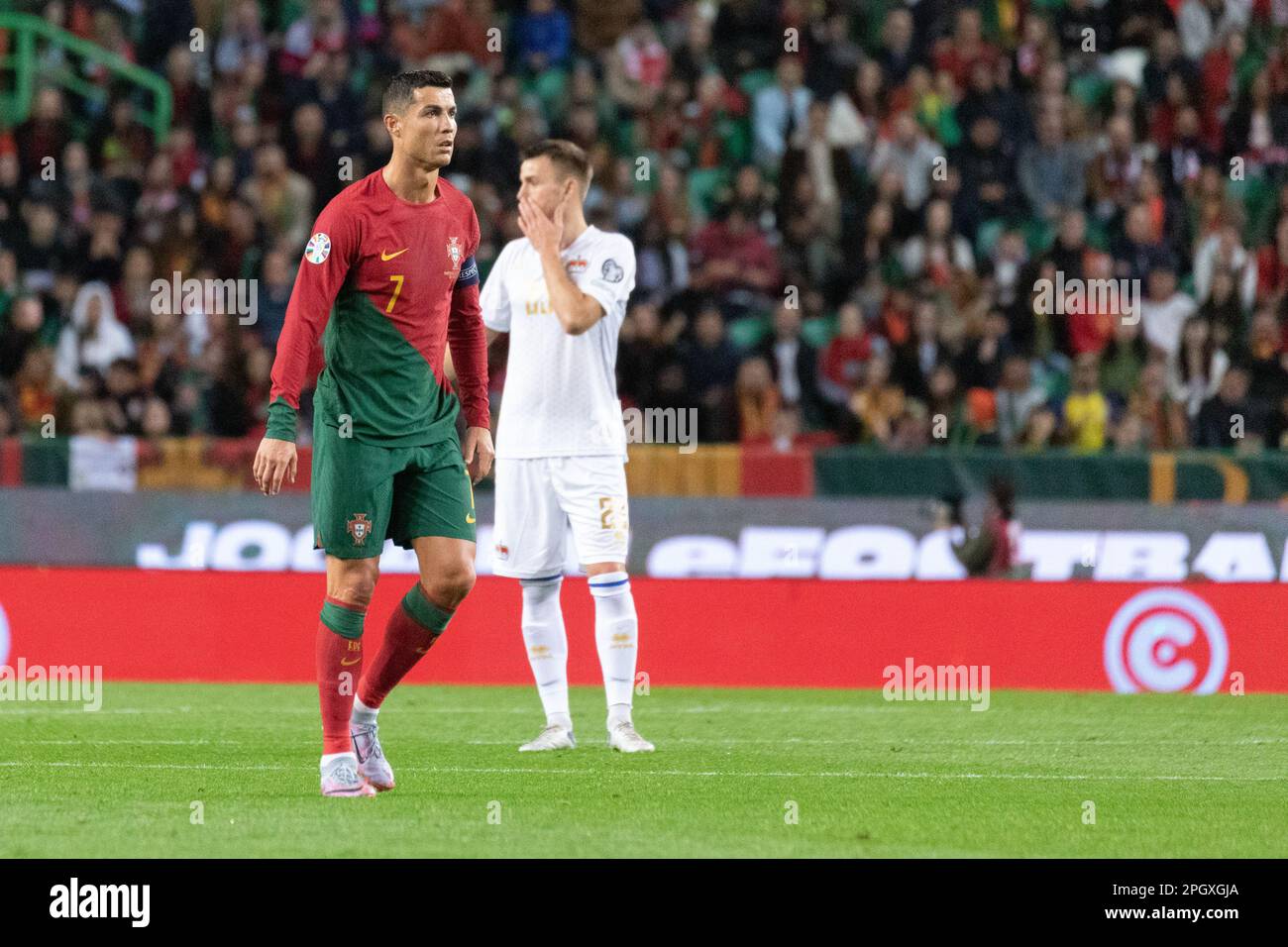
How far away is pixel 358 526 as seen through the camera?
741 centimetres

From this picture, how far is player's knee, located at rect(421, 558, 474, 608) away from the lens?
7598mm

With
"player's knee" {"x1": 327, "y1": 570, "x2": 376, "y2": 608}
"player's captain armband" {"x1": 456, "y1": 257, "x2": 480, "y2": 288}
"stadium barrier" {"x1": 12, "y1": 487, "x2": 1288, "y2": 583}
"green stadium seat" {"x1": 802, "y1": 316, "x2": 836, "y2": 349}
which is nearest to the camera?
"player's knee" {"x1": 327, "y1": 570, "x2": 376, "y2": 608}

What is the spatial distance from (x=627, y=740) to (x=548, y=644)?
549 millimetres

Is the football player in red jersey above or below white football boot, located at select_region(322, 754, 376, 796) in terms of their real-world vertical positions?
above

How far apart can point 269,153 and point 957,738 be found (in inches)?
382

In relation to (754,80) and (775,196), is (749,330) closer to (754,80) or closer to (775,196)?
(775,196)

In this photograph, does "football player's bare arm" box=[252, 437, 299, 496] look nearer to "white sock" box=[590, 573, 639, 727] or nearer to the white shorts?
the white shorts

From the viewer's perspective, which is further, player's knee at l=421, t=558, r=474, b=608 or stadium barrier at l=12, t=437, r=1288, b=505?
stadium barrier at l=12, t=437, r=1288, b=505

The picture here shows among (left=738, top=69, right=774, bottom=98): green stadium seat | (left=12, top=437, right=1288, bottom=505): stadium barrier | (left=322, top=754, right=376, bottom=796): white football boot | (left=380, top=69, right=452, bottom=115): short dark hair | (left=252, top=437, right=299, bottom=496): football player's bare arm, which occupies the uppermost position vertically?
(left=738, top=69, right=774, bottom=98): green stadium seat

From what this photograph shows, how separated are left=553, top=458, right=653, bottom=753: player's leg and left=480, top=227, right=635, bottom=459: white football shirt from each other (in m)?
0.10

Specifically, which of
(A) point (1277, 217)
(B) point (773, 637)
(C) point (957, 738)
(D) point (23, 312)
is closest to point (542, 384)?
(C) point (957, 738)

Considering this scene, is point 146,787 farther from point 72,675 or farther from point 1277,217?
point 1277,217

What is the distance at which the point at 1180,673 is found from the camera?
12.5 metres

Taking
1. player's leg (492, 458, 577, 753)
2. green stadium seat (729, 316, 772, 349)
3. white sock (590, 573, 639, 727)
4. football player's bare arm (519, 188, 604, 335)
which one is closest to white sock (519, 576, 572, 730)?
player's leg (492, 458, 577, 753)
